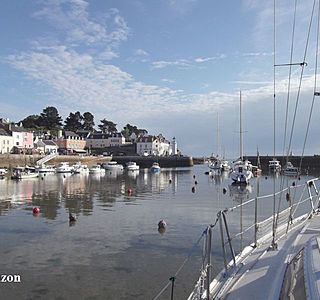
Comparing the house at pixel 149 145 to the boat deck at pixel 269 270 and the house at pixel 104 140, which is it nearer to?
the house at pixel 104 140

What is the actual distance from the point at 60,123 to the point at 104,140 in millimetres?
22162

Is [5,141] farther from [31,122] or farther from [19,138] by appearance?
[31,122]

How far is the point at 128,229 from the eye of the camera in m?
19.7

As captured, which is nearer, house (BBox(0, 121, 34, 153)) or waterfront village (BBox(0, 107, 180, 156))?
house (BBox(0, 121, 34, 153))

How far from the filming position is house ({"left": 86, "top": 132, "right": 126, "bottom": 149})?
156 m

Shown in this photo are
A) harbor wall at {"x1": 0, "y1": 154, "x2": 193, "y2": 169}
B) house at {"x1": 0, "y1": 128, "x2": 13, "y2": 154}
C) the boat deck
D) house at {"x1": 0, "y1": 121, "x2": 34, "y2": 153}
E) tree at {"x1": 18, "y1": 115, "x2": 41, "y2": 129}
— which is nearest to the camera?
the boat deck

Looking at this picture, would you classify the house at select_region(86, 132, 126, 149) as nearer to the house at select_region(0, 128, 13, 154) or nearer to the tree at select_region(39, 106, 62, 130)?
the tree at select_region(39, 106, 62, 130)

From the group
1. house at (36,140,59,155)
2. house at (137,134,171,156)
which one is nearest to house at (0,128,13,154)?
house at (36,140,59,155)

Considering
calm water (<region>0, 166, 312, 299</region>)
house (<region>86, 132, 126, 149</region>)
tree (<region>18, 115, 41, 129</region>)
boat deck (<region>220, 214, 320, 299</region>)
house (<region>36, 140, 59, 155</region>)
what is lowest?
calm water (<region>0, 166, 312, 299</region>)

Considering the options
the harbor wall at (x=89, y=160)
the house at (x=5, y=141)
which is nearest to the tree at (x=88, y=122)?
the harbor wall at (x=89, y=160)

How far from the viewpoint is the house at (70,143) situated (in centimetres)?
13485

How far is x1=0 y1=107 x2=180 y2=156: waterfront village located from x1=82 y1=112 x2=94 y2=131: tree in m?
1.38

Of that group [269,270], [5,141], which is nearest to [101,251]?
[269,270]

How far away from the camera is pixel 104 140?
15725 cm
